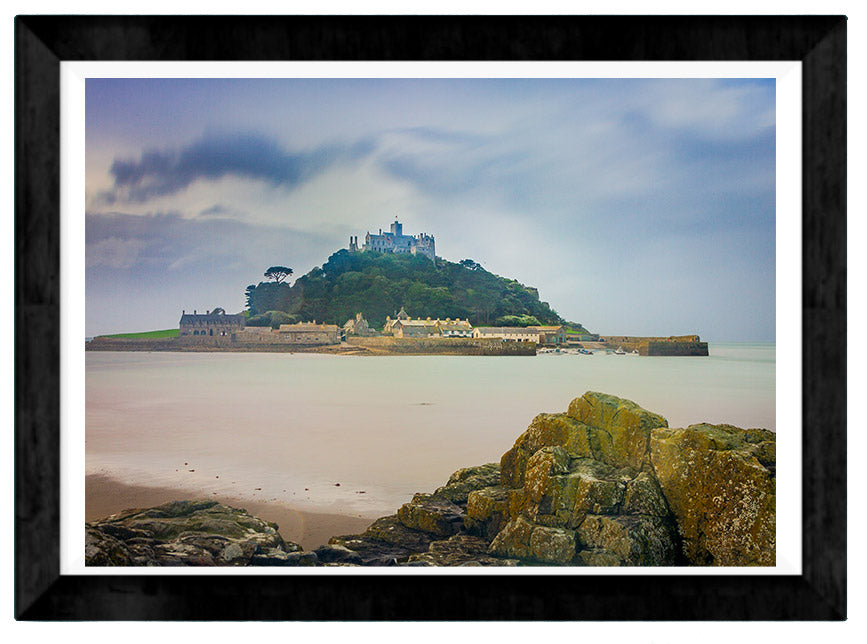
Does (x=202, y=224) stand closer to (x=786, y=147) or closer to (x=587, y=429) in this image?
(x=587, y=429)

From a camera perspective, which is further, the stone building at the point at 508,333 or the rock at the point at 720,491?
the stone building at the point at 508,333

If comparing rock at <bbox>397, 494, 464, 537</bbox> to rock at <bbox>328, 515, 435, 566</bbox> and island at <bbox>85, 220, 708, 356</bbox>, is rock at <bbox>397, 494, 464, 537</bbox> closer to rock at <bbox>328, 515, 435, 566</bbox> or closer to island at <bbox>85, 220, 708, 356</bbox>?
rock at <bbox>328, 515, 435, 566</bbox>

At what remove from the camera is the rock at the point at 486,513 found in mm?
2707

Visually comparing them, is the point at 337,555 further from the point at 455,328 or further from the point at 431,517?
the point at 455,328

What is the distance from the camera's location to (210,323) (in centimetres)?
289

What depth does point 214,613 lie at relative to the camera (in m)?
1.77

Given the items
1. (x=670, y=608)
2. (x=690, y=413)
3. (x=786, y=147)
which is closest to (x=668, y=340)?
(x=690, y=413)

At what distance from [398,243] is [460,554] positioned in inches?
66.2

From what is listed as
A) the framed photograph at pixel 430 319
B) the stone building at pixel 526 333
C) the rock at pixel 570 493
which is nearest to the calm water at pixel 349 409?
the framed photograph at pixel 430 319

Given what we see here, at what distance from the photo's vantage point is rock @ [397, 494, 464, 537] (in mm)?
2725

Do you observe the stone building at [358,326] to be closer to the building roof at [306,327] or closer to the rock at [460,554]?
the building roof at [306,327]

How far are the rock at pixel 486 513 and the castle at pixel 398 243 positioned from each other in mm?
1320

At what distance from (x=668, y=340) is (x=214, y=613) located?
2.49 metres

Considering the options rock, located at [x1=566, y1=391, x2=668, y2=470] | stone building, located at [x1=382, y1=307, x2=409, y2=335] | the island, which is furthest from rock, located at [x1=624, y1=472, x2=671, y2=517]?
stone building, located at [x1=382, y1=307, x2=409, y2=335]
